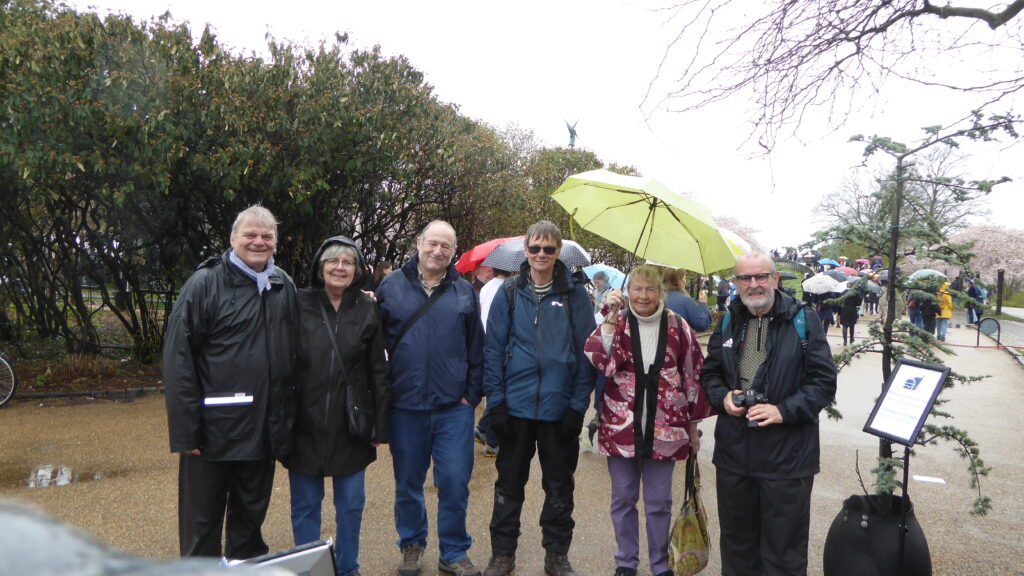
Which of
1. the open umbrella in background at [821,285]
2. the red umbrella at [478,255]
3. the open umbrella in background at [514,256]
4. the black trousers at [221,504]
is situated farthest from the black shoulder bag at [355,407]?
the open umbrella in background at [821,285]

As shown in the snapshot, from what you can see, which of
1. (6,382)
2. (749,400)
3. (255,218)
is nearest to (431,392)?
(255,218)

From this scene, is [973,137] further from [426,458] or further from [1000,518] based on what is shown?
[426,458]

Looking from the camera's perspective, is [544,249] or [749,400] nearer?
[749,400]

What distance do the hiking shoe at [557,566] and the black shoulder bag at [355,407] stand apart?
4.22ft

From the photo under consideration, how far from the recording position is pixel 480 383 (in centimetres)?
389

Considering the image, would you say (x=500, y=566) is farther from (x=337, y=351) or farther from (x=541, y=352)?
(x=337, y=351)

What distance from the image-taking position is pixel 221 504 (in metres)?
3.30

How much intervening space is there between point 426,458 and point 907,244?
3.09 meters

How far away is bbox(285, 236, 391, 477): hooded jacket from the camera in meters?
3.45

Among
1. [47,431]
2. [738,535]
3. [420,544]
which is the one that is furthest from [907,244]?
[47,431]

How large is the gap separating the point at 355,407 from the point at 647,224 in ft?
7.72

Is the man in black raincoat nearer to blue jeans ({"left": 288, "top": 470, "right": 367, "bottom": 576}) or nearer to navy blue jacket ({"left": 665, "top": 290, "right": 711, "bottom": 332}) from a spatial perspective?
blue jeans ({"left": 288, "top": 470, "right": 367, "bottom": 576})

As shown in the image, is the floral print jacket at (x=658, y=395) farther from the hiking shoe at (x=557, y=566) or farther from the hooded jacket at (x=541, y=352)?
the hiking shoe at (x=557, y=566)

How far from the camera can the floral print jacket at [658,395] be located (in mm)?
3715
